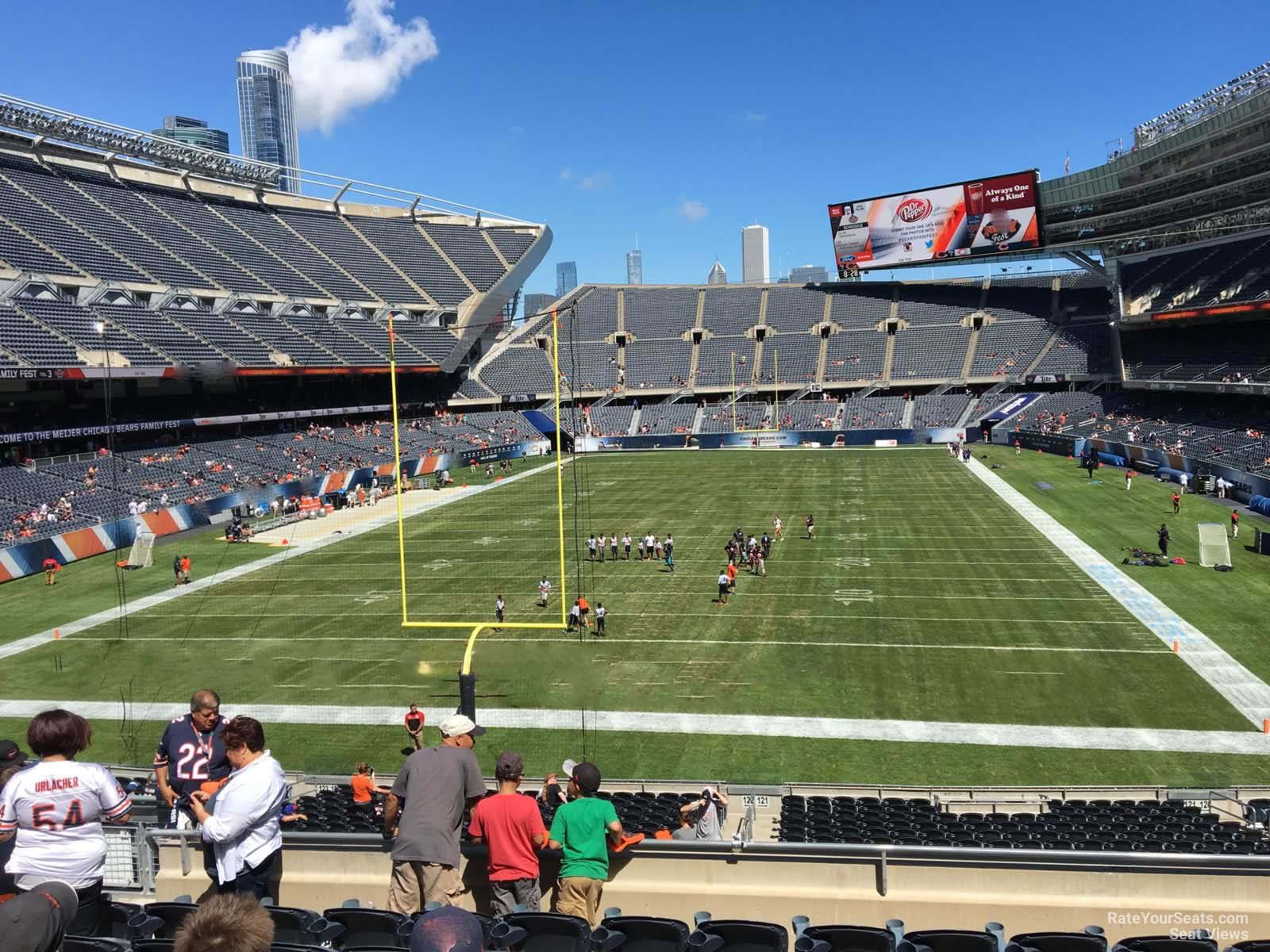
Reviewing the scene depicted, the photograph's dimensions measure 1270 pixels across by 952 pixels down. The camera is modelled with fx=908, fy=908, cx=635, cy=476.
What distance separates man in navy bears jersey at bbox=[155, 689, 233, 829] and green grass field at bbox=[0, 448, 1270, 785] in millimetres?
8496

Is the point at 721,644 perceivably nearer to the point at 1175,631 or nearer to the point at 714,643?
the point at 714,643

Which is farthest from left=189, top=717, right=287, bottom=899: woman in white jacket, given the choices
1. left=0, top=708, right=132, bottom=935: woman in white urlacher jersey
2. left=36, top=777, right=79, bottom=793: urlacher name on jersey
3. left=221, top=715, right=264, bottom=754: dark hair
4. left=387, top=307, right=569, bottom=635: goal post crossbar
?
left=387, top=307, right=569, bottom=635: goal post crossbar

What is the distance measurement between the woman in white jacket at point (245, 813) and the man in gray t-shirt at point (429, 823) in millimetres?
735

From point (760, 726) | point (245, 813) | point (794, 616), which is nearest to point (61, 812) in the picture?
point (245, 813)

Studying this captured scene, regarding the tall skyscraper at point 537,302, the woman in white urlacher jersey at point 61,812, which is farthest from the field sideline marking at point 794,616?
the tall skyscraper at point 537,302

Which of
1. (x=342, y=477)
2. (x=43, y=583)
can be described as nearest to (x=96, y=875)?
(x=43, y=583)

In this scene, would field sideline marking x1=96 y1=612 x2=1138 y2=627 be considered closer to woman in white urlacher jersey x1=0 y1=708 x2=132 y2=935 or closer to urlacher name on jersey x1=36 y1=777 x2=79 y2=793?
woman in white urlacher jersey x1=0 y1=708 x2=132 y2=935

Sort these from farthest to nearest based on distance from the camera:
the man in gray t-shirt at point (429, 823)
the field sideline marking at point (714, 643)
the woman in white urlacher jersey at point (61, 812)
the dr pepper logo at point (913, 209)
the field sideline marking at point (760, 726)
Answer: the dr pepper logo at point (913, 209) → the field sideline marking at point (714, 643) → the field sideline marking at point (760, 726) → the man in gray t-shirt at point (429, 823) → the woman in white urlacher jersey at point (61, 812)

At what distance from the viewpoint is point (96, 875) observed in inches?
176

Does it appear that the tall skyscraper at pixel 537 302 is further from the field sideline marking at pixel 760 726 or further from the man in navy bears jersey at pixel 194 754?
the man in navy bears jersey at pixel 194 754

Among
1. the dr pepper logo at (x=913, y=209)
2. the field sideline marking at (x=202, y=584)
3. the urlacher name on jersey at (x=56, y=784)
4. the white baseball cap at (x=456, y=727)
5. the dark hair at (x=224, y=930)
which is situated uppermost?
the dr pepper logo at (x=913, y=209)

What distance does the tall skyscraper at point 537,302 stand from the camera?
106500 mm

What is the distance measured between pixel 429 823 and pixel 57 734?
1.95 meters

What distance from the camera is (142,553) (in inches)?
1171
